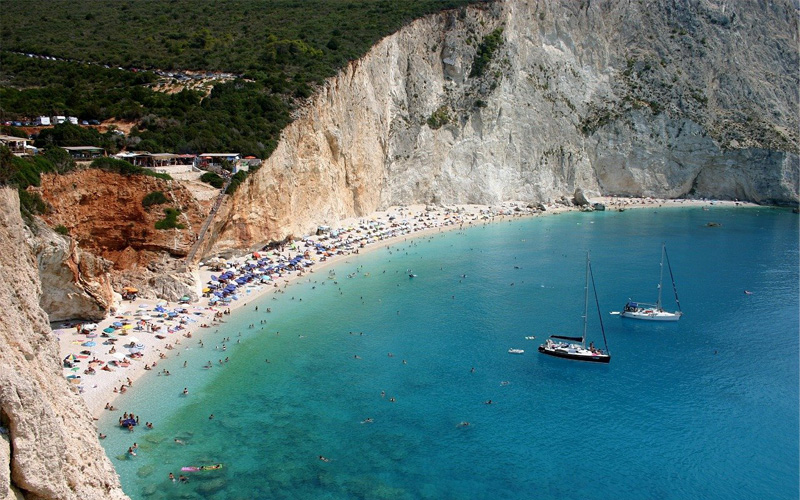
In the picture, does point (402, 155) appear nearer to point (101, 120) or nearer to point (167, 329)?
point (101, 120)

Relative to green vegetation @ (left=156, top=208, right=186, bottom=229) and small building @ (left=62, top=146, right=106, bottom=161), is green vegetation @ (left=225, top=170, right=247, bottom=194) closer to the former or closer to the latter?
green vegetation @ (left=156, top=208, right=186, bottom=229)

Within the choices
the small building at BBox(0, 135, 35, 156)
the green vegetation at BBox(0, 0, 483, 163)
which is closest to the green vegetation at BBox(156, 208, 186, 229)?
the green vegetation at BBox(0, 0, 483, 163)

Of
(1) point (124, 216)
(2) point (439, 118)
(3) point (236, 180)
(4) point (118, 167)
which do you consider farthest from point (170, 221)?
(2) point (439, 118)

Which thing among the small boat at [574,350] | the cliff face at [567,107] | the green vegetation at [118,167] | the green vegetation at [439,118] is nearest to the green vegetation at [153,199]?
the green vegetation at [118,167]

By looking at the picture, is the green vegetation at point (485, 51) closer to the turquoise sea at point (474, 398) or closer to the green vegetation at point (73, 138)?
the turquoise sea at point (474, 398)

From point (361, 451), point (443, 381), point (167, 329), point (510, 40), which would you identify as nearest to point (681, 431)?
point (443, 381)

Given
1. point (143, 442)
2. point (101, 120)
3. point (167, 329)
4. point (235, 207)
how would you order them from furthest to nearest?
point (101, 120) → point (235, 207) → point (167, 329) → point (143, 442)
